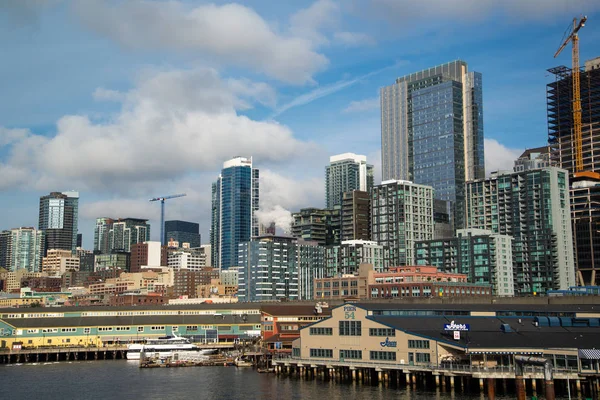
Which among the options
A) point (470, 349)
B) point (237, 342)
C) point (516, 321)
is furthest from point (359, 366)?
point (237, 342)

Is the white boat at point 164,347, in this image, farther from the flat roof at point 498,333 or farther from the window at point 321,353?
the flat roof at point 498,333

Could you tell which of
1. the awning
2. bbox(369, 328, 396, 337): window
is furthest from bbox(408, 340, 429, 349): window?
the awning

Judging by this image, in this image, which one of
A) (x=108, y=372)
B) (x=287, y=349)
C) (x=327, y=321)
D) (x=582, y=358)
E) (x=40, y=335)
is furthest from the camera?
(x=40, y=335)

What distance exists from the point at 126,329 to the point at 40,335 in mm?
21806

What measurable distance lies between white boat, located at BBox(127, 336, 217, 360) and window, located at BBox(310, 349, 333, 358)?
47.8 m

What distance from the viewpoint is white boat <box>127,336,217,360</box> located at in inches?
6813

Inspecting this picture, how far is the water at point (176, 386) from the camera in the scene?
10488cm

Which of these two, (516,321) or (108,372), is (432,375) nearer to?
(516,321)

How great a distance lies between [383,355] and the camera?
117125mm

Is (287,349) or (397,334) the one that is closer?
(397,334)

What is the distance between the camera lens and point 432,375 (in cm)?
11144

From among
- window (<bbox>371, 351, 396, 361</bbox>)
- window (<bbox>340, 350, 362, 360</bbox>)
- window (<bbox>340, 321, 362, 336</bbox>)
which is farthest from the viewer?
window (<bbox>340, 321, 362, 336</bbox>)

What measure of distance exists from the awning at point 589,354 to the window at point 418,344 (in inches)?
897

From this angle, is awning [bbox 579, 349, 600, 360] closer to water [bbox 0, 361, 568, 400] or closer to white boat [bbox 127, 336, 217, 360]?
water [bbox 0, 361, 568, 400]
